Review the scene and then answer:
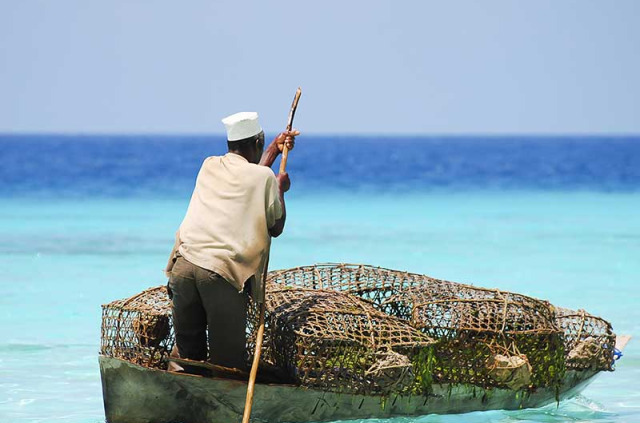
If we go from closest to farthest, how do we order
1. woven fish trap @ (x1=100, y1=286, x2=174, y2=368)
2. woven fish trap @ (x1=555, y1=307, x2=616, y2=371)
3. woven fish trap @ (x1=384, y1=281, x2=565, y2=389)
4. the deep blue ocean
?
woven fish trap @ (x1=100, y1=286, x2=174, y2=368)
woven fish trap @ (x1=384, y1=281, x2=565, y2=389)
woven fish trap @ (x1=555, y1=307, x2=616, y2=371)
the deep blue ocean

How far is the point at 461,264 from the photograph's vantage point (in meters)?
15.4

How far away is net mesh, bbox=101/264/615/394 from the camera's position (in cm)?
588

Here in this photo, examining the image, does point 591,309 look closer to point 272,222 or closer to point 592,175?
point 272,222

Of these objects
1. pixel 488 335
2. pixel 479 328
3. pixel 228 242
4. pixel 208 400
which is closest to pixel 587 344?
pixel 488 335

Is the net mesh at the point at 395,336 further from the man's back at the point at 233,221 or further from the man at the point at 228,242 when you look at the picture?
the man's back at the point at 233,221

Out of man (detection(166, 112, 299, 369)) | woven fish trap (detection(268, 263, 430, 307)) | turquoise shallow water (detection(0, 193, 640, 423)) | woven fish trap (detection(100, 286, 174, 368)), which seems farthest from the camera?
turquoise shallow water (detection(0, 193, 640, 423))

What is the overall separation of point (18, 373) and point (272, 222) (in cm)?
364

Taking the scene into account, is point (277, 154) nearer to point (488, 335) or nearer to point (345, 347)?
point (345, 347)

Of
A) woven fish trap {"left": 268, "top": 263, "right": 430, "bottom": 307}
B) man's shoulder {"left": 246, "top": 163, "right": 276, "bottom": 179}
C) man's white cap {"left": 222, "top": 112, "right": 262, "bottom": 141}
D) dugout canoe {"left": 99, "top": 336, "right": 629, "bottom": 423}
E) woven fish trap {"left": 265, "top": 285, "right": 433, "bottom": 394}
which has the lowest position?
dugout canoe {"left": 99, "top": 336, "right": 629, "bottom": 423}

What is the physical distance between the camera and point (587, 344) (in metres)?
6.73

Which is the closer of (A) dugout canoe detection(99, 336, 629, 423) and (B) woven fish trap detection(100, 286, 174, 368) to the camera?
(A) dugout canoe detection(99, 336, 629, 423)

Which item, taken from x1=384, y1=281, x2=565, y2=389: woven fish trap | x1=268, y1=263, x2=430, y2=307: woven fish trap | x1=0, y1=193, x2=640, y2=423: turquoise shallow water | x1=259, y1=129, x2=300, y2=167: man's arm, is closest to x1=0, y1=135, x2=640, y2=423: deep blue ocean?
x1=0, y1=193, x2=640, y2=423: turquoise shallow water

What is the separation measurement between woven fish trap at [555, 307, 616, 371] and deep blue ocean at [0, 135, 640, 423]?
1.39 feet

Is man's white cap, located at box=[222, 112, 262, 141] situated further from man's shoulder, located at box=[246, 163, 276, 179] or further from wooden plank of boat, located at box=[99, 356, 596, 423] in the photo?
wooden plank of boat, located at box=[99, 356, 596, 423]
